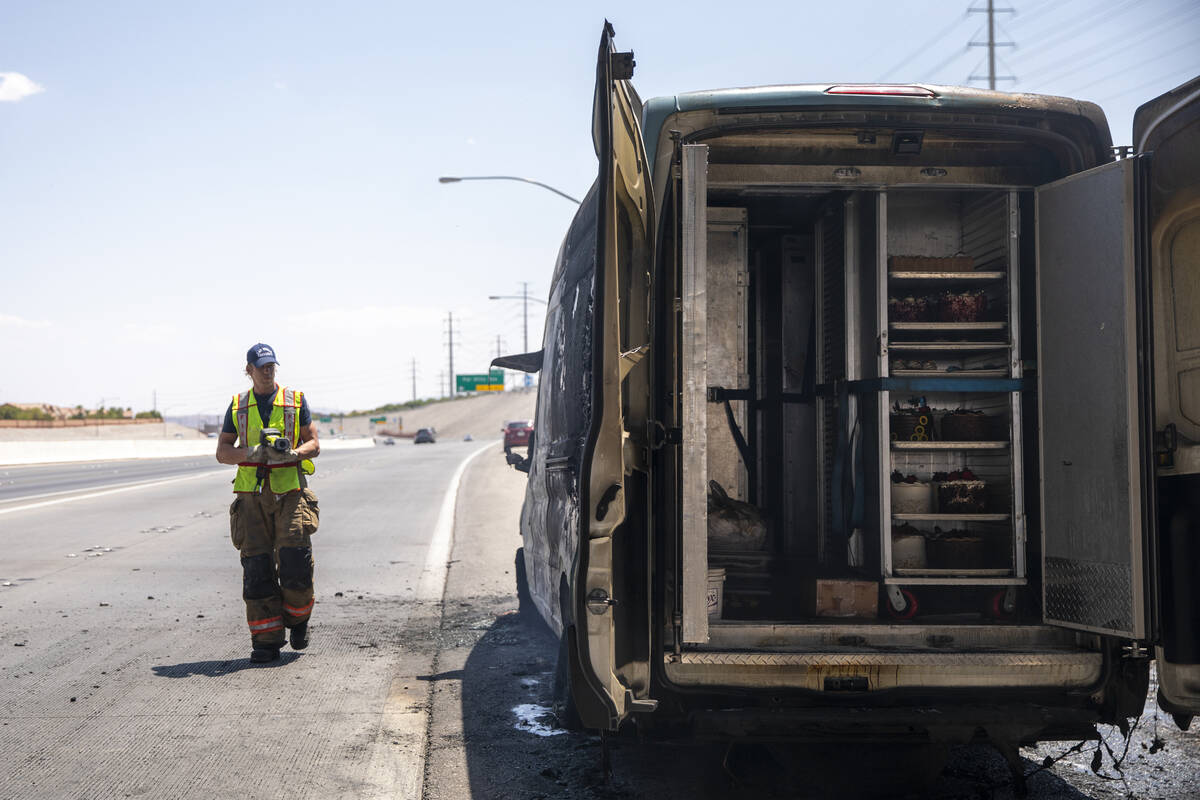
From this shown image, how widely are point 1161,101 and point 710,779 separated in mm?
3230

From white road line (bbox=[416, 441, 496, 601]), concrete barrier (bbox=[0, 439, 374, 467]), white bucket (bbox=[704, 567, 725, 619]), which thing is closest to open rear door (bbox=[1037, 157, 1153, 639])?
white bucket (bbox=[704, 567, 725, 619])

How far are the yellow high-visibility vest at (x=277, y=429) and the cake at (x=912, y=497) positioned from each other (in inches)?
139

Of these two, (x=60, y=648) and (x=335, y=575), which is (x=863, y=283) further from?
(x=335, y=575)

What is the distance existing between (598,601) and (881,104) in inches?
88.4

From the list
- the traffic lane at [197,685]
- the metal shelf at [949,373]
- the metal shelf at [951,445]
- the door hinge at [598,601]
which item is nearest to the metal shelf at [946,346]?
the metal shelf at [949,373]

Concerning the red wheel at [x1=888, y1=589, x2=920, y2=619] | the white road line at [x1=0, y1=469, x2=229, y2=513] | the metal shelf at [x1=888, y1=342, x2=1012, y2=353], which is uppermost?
the metal shelf at [x1=888, y1=342, x2=1012, y2=353]

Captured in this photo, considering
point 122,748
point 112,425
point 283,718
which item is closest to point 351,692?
point 283,718

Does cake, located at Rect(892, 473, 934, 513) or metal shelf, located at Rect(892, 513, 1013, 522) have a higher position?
cake, located at Rect(892, 473, 934, 513)

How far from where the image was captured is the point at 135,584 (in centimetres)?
981

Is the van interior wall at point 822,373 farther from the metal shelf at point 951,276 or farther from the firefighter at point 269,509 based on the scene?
the firefighter at point 269,509

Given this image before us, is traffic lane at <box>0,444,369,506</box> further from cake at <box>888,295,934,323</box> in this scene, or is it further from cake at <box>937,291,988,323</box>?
cake at <box>937,291,988,323</box>

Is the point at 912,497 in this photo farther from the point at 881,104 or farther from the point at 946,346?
the point at 881,104

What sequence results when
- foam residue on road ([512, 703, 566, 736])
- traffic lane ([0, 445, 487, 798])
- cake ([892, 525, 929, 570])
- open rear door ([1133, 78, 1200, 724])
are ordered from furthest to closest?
1. cake ([892, 525, 929, 570])
2. foam residue on road ([512, 703, 566, 736])
3. traffic lane ([0, 445, 487, 798])
4. open rear door ([1133, 78, 1200, 724])

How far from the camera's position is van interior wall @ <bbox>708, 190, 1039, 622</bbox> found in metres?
5.54
